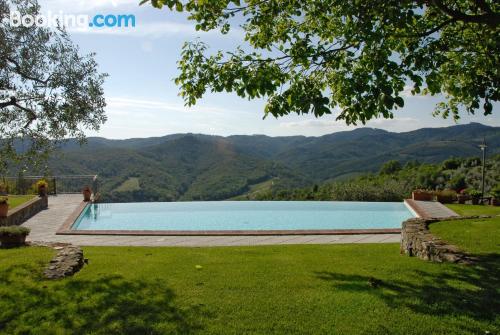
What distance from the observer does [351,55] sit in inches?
288

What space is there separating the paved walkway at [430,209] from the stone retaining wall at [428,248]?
728 centimetres

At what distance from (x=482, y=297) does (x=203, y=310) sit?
383cm

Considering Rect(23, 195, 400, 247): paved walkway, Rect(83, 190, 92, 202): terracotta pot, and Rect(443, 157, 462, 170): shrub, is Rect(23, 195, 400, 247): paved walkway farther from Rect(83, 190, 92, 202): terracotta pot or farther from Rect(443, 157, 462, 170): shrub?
Rect(443, 157, 462, 170): shrub

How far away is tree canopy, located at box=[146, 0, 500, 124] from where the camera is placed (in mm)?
6043

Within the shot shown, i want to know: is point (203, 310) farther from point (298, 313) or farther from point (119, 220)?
point (119, 220)

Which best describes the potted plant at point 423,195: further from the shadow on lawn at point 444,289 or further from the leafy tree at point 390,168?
the shadow on lawn at point 444,289

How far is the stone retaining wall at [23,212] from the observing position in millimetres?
13870

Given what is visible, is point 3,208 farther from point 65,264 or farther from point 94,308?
point 94,308

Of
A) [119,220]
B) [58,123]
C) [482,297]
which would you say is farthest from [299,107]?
[119,220]

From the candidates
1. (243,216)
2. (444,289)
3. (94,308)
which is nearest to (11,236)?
(94,308)

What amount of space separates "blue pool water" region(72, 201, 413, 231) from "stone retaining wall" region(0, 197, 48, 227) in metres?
1.90

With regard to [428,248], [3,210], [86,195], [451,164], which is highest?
[451,164]

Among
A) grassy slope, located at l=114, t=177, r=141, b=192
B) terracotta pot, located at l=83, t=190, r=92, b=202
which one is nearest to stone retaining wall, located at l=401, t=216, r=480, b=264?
terracotta pot, located at l=83, t=190, r=92, b=202

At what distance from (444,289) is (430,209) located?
13.8m
